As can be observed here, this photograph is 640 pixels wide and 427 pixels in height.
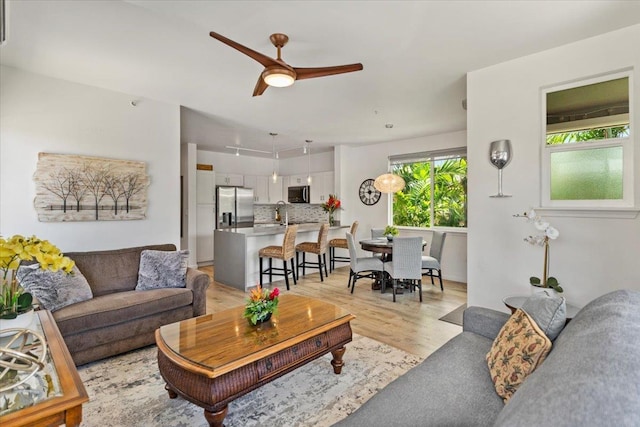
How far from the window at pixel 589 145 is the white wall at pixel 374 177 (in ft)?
9.27

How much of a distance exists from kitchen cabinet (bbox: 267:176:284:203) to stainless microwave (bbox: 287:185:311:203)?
1.56 ft

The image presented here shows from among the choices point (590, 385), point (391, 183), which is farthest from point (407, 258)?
point (590, 385)

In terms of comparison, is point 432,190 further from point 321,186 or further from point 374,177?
point 321,186

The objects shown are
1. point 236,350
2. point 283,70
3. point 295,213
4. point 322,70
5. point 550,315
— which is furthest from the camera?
point 295,213

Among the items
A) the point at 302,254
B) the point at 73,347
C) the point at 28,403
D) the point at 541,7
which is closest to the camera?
Answer: the point at 28,403

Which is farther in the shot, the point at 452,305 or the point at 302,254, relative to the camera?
the point at 302,254

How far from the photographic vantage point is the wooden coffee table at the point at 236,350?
1717mm

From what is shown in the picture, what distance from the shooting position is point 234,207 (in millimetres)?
7695

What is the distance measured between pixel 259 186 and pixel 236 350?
702 centimetres

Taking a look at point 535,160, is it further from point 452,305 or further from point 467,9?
point 452,305

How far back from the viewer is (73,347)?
2.54 metres

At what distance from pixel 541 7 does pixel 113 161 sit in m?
4.31

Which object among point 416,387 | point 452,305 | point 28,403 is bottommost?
point 452,305

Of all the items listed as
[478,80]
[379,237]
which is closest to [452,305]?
[379,237]
